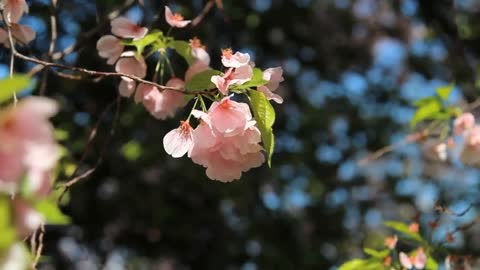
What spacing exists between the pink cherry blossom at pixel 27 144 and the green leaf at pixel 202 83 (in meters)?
0.69

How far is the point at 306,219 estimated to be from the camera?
4375 millimetres

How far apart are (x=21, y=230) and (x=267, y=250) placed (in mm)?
3064

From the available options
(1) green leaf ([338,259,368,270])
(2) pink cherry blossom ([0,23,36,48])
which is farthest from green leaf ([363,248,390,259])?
(2) pink cherry blossom ([0,23,36,48])

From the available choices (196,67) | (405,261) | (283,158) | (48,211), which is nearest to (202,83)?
(196,67)

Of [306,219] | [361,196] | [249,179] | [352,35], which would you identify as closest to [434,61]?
[352,35]

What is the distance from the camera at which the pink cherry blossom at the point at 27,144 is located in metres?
0.72

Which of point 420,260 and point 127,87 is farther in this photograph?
point 420,260

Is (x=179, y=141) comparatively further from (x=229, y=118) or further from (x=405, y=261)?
(x=405, y=261)

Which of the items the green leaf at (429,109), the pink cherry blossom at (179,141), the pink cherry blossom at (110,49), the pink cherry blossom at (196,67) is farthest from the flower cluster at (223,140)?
the green leaf at (429,109)

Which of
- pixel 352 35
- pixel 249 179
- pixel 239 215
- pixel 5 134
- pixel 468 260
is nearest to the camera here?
pixel 5 134

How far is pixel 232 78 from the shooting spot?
1.33 m

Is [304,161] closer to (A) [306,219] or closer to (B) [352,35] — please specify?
(A) [306,219]

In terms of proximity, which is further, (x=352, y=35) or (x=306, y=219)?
(x=352, y=35)

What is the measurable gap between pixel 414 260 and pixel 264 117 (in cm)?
82
